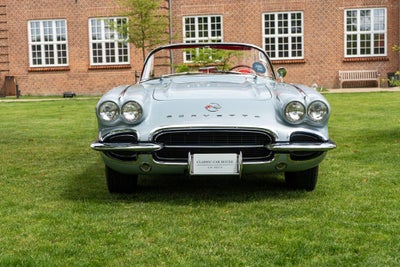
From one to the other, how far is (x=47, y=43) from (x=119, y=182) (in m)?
23.0

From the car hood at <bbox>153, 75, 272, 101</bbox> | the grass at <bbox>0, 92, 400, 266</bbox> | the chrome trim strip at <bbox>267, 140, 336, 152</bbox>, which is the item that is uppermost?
the car hood at <bbox>153, 75, 272, 101</bbox>

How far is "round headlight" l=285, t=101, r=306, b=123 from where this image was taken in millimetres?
4340

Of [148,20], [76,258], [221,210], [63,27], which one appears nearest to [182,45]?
Answer: [221,210]

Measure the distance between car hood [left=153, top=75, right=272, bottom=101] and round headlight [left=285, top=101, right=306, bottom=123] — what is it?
250 millimetres

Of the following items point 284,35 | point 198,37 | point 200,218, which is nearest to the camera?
point 200,218

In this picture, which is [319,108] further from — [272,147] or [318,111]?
[272,147]

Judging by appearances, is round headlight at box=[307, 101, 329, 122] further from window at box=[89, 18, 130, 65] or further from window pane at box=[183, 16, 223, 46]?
window at box=[89, 18, 130, 65]

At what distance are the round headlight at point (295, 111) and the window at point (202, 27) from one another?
21511 millimetres

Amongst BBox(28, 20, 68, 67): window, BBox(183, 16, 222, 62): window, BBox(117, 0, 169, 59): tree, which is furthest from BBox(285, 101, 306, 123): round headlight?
BBox(28, 20, 68, 67): window

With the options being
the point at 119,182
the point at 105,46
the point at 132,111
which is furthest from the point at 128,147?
the point at 105,46

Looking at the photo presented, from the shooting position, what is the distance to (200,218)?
3865 mm

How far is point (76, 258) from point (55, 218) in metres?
0.95

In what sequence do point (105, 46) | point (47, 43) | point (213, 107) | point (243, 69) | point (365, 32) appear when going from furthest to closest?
point (47, 43) < point (105, 46) < point (365, 32) < point (243, 69) < point (213, 107)

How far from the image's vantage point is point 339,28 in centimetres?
2506
